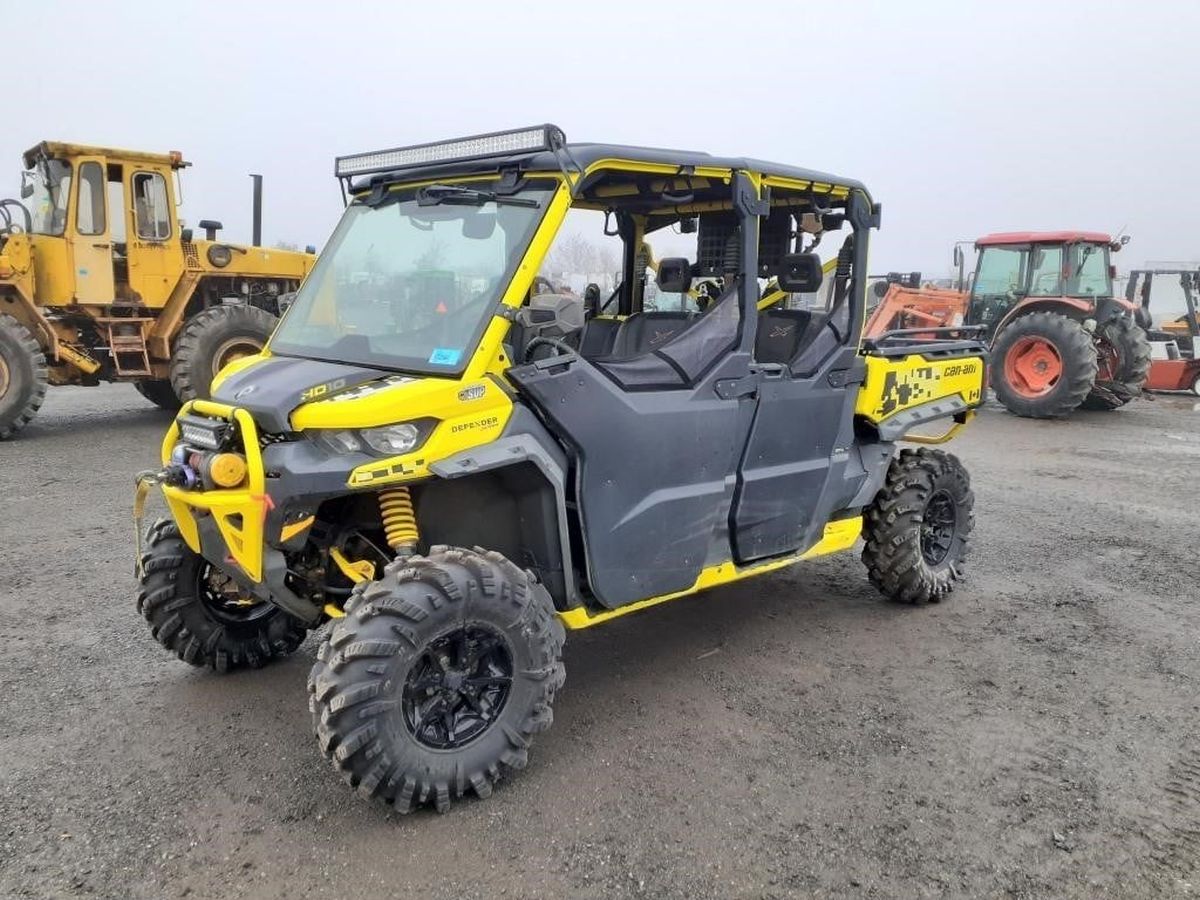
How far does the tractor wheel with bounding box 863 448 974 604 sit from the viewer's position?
4.87m

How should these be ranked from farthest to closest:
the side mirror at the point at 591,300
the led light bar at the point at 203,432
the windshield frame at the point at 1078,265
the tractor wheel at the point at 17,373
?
the windshield frame at the point at 1078,265 → the tractor wheel at the point at 17,373 → the side mirror at the point at 591,300 → the led light bar at the point at 203,432

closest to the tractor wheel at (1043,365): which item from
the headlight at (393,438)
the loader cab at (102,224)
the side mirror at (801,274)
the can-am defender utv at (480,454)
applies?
the can-am defender utv at (480,454)

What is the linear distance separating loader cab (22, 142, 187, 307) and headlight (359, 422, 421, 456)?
8062 millimetres

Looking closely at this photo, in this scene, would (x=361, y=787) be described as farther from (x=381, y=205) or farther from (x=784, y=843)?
(x=381, y=205)

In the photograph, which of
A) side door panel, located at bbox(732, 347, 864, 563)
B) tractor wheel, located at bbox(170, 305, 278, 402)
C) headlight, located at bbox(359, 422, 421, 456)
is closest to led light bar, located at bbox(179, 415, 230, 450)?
headlight, located at bbox(359, 422, 421, 456)

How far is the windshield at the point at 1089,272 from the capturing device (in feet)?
41.7

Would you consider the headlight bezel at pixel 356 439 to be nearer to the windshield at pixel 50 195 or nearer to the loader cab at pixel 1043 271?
the windshield at pixel 50 195

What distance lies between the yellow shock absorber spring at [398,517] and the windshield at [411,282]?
1.48 feet

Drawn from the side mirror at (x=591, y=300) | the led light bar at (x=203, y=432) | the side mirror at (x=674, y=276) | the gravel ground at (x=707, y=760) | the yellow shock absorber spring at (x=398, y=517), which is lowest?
the gravel ground at (x=707, y=760)

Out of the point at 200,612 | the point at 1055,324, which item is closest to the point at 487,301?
the point at 200,612

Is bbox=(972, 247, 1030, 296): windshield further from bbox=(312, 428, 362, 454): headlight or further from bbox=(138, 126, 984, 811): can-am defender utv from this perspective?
bbox=(312, 428, 362, 454): headlight

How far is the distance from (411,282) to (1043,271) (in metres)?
11.9

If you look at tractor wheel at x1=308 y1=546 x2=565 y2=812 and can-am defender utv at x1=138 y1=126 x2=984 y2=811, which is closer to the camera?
tractor wheel at x1=308 y1=546 x2=565 y2=812

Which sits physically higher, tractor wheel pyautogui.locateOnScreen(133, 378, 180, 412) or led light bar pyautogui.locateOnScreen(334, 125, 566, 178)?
led light bar pyautogui.locateOnScreen(334, 125, 566, 178)
